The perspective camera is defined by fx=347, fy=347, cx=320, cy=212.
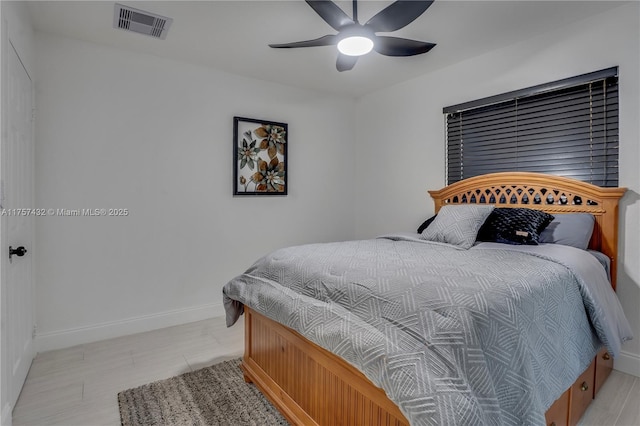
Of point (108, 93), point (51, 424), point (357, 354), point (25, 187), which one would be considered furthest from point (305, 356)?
point (108, 93)

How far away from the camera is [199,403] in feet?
6.54

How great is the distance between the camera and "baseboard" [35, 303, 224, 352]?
275 cm

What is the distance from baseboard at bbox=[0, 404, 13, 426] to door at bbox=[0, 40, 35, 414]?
17 mm

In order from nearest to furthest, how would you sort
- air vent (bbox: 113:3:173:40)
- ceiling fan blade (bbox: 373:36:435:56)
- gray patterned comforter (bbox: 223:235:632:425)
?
gray patterned comforter (bbox: 223:235:632:425)
ceiling fan blade (bbox: 373:36:435:56)
air vent (bbox: 113:3:173:40)

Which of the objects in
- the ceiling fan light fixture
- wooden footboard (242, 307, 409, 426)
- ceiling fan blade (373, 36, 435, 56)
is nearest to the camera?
wooden footboard (242, 307, 409, 426)

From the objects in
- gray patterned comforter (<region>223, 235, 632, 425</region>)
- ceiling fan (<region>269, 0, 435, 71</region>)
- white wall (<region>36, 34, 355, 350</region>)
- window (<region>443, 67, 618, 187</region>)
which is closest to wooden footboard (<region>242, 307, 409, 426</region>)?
gray patterned comforter (<region>223, 235, 632, 425</region>)

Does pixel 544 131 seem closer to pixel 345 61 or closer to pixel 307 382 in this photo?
pixel 345 61

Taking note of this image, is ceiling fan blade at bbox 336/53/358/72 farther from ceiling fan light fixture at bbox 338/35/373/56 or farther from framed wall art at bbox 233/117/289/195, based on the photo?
framed wall art at bbox 233/117/289/195

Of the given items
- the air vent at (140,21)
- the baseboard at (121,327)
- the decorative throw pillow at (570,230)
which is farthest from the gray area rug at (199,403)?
the air vent at (140,21)

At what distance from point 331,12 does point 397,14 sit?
0.37 metres

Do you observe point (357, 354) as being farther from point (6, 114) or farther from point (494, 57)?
point (494, 57)

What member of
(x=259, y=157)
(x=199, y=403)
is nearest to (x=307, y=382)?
(x=199, y=403)

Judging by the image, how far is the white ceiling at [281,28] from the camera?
93.5 inches

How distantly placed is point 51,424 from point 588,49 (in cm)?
417
